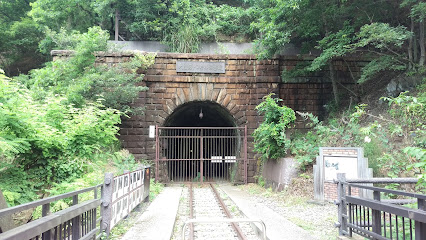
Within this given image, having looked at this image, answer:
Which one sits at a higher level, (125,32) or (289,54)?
(125,32)

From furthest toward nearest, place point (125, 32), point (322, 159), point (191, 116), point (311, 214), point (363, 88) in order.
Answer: point (191, 116)
point (125, 32)
point (363, 88)
point (322, 159)
point (311, 214)

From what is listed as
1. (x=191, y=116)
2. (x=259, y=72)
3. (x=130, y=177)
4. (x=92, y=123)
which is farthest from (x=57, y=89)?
(x=191, y=116)

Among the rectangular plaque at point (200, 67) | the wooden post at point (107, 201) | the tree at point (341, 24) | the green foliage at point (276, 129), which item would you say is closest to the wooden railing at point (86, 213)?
the wooden post at point (107, 201)

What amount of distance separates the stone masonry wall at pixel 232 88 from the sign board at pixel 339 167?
5.87 meters

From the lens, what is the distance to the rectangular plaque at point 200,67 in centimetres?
1397

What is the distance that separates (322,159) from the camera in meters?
8.49

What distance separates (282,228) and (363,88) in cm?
950

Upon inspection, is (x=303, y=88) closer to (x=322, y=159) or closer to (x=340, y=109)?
(x=340, y=109)

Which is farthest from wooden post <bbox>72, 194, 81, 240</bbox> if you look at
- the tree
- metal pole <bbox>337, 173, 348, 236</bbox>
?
the tree

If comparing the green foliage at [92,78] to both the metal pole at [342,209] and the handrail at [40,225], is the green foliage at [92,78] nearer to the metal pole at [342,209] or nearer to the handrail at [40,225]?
the handrail at [40,225]

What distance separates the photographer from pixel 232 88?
46.7 feet

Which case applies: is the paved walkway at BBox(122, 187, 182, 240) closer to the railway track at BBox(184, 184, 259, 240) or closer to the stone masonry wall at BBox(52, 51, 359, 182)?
the railway track at BBox(184, 184, 259, 240)

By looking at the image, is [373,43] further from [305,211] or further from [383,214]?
[383,214]

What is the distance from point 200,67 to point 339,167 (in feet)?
25.3
